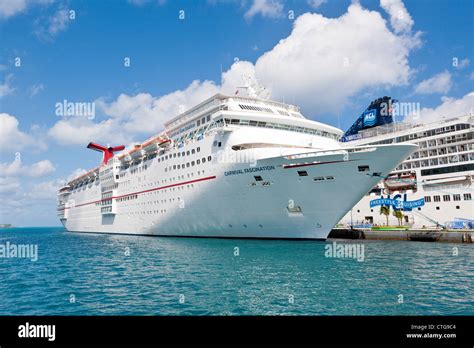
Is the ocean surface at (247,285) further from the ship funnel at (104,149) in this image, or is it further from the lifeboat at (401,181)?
the ship funnel at (104,149)

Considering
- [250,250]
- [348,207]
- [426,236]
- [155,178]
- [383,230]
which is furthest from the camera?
[155,178]

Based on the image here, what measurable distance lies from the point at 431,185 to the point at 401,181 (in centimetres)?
353

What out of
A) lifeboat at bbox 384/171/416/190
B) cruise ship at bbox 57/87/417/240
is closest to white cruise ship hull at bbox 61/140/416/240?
cruise ship at bbox 57/87/417/240

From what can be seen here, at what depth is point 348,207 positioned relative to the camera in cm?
2177

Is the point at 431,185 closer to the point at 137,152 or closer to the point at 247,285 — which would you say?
the point at 247,285

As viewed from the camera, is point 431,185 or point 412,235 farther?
point 431,185

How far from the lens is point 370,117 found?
166 feet

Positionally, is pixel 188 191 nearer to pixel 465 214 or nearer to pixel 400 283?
pixel 400 283

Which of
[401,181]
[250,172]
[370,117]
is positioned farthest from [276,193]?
[370,117]

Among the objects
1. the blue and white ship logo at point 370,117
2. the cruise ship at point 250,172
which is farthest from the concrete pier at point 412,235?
the blue and white ship logo at point 370,117

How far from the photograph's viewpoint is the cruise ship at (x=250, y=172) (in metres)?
20.9

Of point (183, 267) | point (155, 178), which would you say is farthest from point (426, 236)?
point (155, 178)

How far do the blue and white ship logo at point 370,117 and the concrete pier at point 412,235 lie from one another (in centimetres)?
2226
